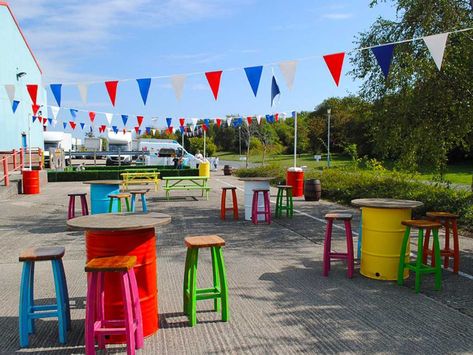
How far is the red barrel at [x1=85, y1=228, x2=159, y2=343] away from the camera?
3691 millimetres

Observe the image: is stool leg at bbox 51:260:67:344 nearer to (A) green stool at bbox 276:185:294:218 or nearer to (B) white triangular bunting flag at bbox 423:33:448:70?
(B) white triangular bunting flag at bbox 423:33:448:70

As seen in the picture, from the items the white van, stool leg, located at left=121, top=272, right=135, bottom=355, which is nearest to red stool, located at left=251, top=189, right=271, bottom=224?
stool leg, located at left=121, top=272, right=135, bottom=355

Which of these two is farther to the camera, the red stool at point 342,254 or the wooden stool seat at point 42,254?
Answer: the red stool at point 342,254

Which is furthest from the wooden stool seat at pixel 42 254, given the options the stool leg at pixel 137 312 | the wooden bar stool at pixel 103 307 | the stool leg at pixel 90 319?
the stool leg at pixel 137 312

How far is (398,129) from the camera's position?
10.5 meters

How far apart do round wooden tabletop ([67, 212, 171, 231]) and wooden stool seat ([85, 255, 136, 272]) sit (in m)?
0.25

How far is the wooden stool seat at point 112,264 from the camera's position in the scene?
3338 millimetres

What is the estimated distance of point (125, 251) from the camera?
12.3ft

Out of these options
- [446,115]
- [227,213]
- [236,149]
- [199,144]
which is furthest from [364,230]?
[236,149]

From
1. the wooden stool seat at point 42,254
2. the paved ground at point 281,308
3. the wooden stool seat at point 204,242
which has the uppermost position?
the wooden stool seat at point 204,242

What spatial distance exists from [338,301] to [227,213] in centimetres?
720

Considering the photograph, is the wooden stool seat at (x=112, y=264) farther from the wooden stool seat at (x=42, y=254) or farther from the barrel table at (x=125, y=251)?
the wooden stool seat at (x=42, y=254)

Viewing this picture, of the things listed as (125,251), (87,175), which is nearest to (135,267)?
(125,251)

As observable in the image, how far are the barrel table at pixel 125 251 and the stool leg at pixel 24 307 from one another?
530 millimetres
